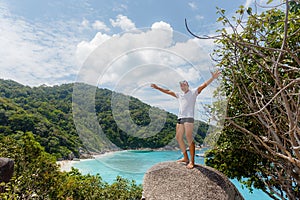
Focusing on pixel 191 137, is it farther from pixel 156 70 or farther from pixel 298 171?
pixel 298 171

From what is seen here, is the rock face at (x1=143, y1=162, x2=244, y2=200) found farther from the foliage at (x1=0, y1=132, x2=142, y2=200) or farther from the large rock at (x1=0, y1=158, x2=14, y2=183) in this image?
the large rock at (x1=0, y1=158, x2=14, y2=183)

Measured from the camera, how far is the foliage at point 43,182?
16.5 ft

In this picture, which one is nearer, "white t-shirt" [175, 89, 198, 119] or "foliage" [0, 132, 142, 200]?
"white t-shirt" [175, 89, 198, 119]

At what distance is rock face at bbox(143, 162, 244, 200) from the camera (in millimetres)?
4363

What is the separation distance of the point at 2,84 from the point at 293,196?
5150cm

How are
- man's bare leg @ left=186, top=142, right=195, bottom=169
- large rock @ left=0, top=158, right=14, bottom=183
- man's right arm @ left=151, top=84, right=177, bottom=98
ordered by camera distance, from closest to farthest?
man's right arm @ left=151, top=84, right=177, bottom=98 → man's bare leg @ left=186, top=142, right=195, bottom=169 → large rock @ left=0, top=158, right=14, bottom=183

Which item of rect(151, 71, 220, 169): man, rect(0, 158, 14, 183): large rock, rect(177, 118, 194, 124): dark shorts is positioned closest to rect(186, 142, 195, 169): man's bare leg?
rect(151, 71, 220, 169): man

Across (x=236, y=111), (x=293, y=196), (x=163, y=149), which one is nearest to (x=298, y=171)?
(x=293, y=196)

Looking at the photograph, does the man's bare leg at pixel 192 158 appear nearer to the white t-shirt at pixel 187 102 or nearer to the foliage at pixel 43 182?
the white t-shirt at pixel 187 102

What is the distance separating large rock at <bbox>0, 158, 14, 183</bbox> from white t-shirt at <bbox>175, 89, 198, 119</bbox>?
4097 mm

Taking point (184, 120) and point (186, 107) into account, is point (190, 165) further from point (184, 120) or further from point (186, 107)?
point (186, 107)

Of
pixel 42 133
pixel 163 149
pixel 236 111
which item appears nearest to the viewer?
pixel 163 149

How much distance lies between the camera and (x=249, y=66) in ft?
17.6

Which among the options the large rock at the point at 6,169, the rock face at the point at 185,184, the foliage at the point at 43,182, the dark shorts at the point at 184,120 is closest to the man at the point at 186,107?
the dark shorts at the point at 184,120
